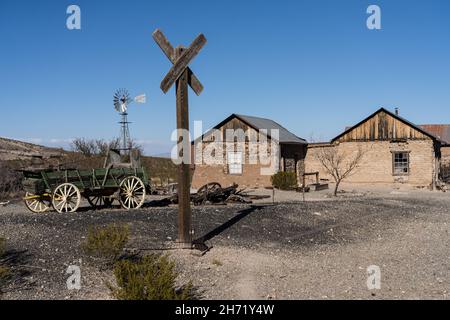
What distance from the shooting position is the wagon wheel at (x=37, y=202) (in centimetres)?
1190

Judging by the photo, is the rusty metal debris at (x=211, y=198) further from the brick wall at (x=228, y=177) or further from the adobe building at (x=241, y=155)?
the adobe building at (x=241, y=155)

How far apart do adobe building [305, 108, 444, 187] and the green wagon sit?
51.9 ft

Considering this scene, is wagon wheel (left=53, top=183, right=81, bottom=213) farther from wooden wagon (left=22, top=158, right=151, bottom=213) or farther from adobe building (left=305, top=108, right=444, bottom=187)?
adobe building (left=305, top=108, right=444, bottom=187)

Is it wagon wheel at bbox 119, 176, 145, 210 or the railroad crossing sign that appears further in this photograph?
wagon wheel at bbox 119, 176, 145, 210

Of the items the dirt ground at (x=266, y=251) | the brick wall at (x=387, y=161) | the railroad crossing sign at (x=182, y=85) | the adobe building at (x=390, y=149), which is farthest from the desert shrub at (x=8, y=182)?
the adobe building at (x=390, y=149)

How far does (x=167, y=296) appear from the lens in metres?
4.84

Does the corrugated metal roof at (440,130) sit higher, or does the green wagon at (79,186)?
the corrugated metal roof at (440,130)

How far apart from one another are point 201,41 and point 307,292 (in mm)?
4723

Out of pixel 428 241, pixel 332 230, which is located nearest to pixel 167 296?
pixel 332 230

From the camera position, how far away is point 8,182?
19.8 metres

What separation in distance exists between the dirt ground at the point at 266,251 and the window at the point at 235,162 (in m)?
11.5

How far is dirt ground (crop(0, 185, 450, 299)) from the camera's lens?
20.1ft

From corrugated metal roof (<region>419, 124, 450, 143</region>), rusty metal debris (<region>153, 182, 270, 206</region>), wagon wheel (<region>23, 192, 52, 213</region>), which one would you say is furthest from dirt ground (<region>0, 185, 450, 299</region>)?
corrugated metal roof (<region>419, 124, 450, 143</region>)
